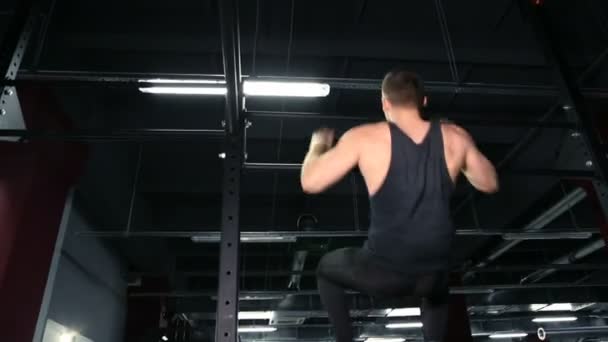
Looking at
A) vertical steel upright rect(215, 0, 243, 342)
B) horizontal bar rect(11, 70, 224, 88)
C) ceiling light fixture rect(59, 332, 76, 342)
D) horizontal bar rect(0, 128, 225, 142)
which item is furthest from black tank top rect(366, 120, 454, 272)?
ceiling light fixture rect(59, 332, 76, 342)

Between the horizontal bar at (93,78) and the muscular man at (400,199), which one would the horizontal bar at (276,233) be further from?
the muscular man at (400,199)

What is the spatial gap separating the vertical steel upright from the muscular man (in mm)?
404

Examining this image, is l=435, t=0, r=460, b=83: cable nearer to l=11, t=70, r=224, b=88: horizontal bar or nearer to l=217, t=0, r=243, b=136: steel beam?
l=11, t=70, r=224, b=88: horizontal bar

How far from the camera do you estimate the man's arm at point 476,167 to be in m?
1.19

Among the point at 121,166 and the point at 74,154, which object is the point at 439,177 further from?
the point at 121,166

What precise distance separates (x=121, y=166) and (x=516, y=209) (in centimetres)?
607

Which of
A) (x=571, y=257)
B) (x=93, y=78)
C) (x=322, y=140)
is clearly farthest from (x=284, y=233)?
(x=571, y=257)

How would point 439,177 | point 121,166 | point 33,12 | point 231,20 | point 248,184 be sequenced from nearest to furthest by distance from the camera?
point 439,177 < point 231,20 < point 33,12 < point 121,166 < point 248,184

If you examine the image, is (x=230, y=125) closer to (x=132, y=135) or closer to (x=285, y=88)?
(x=132, y=135)

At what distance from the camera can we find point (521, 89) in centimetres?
328

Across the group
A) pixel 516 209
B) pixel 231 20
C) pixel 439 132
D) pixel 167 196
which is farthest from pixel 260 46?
pixel 516 209

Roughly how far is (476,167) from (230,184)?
929mm

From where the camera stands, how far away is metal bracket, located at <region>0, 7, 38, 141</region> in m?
2.05

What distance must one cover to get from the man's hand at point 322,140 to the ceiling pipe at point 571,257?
6764mm
